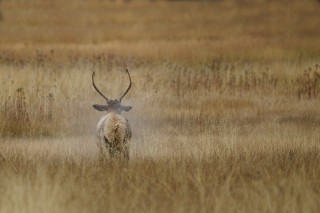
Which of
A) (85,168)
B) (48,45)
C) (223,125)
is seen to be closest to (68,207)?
(85,168)

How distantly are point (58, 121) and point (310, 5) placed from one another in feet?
88.2

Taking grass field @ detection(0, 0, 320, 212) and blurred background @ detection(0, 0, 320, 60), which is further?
blurred background @ detection(0, 0, 320, 60)

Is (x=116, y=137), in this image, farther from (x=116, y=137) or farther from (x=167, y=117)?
(x=167, y=117)

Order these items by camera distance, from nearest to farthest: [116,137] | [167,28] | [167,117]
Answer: [116,137]
[167,117]
[167,28]

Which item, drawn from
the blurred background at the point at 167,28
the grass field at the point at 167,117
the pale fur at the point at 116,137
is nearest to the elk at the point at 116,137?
the pale fur at the point at 116,137

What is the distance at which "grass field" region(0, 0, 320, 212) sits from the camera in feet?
26.2

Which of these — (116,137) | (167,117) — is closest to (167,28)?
(167,117)

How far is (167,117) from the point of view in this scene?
1409 centimetres

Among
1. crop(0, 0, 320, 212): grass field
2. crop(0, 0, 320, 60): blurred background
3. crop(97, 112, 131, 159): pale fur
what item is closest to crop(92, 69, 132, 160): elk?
crop(97, 112, 131, 159): pale fur

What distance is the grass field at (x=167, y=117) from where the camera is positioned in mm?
7988

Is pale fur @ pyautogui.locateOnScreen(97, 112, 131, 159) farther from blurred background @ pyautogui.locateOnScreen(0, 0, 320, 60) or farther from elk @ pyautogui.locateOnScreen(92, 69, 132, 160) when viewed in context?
blurred background @ pyautogui.locateOnScreen(0, 0, 320, 60)

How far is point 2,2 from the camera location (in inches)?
1681

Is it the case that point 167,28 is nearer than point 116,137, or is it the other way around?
point 116,137

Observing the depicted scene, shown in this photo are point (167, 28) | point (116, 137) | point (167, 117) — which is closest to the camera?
point (116, 137)
